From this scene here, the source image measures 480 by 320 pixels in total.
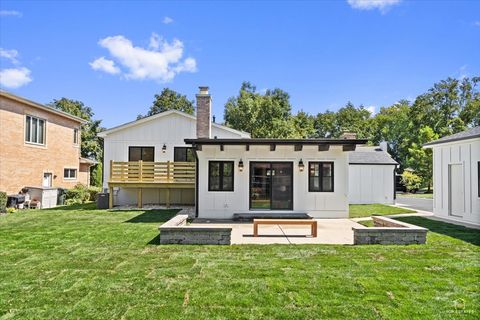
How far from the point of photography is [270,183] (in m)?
12.0

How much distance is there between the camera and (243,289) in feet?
15.3

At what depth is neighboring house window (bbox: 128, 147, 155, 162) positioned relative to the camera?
55.2ft

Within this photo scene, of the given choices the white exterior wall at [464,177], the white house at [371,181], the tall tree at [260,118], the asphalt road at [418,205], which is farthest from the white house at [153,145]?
the tall tree at [260,118]

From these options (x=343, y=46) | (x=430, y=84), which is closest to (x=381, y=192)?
(x=343, y=46)

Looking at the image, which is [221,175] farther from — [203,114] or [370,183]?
[370,183]

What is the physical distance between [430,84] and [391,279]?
4162 cm

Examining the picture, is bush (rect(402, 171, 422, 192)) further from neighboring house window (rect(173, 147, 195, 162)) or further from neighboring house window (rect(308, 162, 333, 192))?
neighboring house window (rect(173, 147, 195, 162))

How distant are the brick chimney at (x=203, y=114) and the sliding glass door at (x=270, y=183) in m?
2.90

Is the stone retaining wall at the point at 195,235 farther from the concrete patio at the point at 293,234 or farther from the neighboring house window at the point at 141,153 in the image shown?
the neighboring house window at the point at 141,153

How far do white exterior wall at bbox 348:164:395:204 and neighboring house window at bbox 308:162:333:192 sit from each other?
7.11 metres

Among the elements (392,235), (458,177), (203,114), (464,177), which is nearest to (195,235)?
(392,235)

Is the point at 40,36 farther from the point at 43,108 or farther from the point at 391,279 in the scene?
the point at 391,279

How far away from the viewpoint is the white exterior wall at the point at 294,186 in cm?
1188

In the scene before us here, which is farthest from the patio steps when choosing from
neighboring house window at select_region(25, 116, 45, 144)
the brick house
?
neighboring house window at select_region(25, 116, 45, 144)
